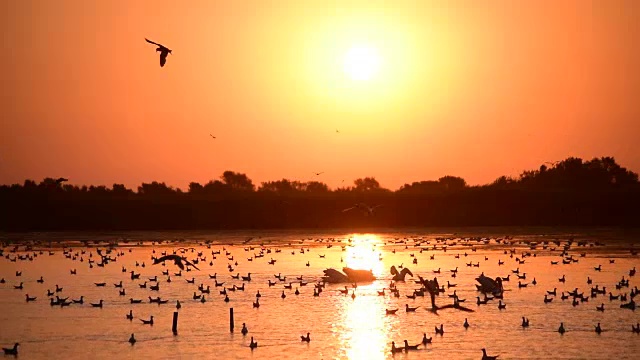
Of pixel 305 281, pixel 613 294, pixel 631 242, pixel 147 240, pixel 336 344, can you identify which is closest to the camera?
pixel 336 344

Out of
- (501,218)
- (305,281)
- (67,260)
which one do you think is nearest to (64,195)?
(501,218)

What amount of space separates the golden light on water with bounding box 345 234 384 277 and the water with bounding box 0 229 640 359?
1.57 ft

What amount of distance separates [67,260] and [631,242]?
4135 centimetres

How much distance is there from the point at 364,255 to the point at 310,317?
1248 inches

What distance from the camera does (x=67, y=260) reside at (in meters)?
65.4

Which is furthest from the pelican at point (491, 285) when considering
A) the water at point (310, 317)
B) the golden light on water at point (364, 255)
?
the golden light on water at point (364, 255)

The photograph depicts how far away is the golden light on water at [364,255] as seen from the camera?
192 ft

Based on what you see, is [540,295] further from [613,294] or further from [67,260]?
[67,260]

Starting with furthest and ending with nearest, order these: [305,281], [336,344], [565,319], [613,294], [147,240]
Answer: [147,240]
[305,281]
[613,294]
[565,319]
[336,344]

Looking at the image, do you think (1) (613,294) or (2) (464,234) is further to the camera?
(2) (464,234)

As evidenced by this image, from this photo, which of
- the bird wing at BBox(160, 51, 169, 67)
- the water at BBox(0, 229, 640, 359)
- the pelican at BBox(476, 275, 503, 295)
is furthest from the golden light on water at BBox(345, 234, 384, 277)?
the bird wing at BBox(160, 51, 169, 67)

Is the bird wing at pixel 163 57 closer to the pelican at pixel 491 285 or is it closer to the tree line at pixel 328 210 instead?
the pelican at pixel 491 285

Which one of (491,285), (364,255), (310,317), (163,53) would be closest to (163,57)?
(163,53)

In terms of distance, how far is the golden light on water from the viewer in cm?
5862
